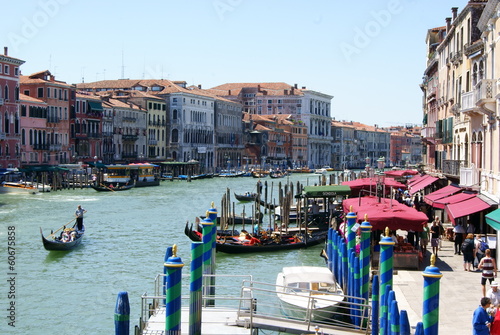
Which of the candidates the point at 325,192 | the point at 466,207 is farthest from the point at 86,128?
the point at 466,207

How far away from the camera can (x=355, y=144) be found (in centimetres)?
9238

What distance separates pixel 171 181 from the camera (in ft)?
158

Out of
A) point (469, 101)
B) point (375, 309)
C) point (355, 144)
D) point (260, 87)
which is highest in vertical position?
point (260, 87)

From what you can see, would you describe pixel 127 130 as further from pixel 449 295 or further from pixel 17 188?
pixel 449 295

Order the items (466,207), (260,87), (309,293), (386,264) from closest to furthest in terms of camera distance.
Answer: (386,264) < (309,293) < (466,207) < (260,87)

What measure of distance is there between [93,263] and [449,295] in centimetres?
795

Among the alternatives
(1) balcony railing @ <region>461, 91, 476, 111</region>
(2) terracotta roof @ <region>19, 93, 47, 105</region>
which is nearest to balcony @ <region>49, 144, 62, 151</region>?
(2) terracotta roof @ <region>19, 93, 47, 105</region>

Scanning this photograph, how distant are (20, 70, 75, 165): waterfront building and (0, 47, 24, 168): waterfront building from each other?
4.01 metres

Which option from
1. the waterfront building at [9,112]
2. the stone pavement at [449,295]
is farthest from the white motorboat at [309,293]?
the waterfront building at [9,112]

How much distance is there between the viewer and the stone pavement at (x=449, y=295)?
25.4ft

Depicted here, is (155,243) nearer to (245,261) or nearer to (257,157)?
Answer: (245,261)

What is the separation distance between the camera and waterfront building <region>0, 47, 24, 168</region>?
3622cm

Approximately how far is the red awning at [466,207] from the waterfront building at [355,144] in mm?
69022

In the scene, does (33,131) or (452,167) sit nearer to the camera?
(452,167)
